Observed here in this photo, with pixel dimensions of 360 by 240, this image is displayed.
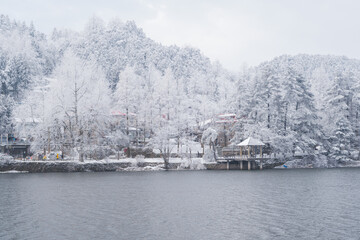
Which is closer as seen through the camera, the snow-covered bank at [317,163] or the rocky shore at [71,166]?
the rocky shore at [71,166]

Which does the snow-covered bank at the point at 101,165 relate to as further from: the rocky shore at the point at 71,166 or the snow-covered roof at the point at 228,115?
the snow-covered roof at the point at 228,115

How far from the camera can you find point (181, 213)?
17.3 meters

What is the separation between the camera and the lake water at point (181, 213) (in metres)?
13.5

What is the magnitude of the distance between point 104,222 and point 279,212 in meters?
8.65

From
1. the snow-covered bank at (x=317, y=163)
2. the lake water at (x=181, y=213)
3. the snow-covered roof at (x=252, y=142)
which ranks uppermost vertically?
the snow-covered roof at (x=252, y=142)

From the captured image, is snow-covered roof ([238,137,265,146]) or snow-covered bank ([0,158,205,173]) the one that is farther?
snow-covered roof ([238,137,265,146])

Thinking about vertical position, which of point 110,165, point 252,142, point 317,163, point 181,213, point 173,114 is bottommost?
point 181,213

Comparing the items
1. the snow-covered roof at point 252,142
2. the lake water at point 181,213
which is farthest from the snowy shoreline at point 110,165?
the lake water at point 181,213

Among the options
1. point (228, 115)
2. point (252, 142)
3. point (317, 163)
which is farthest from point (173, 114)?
point (317, 163)

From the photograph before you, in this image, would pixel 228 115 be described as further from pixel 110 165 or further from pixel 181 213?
pixel 181 213

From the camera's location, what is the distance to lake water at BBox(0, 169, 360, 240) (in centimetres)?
1346

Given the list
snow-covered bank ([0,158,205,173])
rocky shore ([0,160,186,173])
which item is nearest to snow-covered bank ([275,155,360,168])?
snow-covered bank ([0,158,205,173])

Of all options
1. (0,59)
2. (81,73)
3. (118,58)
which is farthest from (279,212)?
(118,58)

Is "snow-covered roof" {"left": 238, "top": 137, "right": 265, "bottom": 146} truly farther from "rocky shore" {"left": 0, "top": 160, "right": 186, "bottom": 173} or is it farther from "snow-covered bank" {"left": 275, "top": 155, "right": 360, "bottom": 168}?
"rocky shore" {"left": 0, "top": 160, "right": 186, "bottom": 173}
